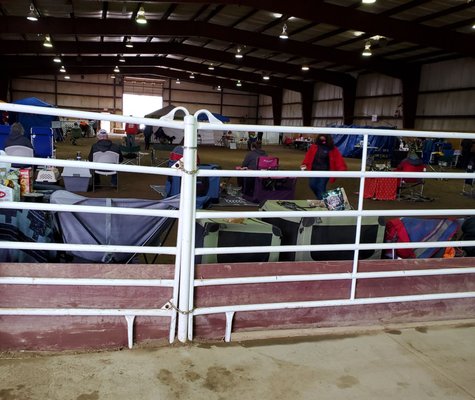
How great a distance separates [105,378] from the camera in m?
2.11

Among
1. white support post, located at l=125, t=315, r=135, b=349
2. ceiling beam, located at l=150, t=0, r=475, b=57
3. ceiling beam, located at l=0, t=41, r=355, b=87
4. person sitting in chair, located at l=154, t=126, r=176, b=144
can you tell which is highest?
ceiling beam, located at l=0, t=41, r=355, b=87

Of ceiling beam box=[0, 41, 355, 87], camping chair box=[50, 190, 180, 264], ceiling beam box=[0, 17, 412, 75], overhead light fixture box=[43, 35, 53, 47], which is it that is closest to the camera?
camping chair box=[50, 190, 180, 264]

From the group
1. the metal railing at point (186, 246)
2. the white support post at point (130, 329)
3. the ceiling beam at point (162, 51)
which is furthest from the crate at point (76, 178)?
the ceiling beam at point (162, 51)

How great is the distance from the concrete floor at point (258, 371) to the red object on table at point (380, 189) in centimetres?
719

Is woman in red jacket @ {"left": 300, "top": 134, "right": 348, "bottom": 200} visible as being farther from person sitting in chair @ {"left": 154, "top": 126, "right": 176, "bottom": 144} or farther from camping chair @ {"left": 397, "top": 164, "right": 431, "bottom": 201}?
person sitting in chair @ {"left": 154, "top": 126, "right": 176, "bottom": 144}

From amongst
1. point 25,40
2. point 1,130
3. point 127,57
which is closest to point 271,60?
point 127,57

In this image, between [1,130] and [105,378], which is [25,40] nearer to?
[1,130]

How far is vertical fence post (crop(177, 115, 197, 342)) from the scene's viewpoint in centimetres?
229

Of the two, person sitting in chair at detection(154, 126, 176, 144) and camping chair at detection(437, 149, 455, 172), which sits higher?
person sitting in chair at detection(154, 126, 176, 144)

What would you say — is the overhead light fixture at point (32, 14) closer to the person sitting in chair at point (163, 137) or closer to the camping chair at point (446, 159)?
the person sitting in chair at point (163, 137)

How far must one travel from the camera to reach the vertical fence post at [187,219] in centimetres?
229

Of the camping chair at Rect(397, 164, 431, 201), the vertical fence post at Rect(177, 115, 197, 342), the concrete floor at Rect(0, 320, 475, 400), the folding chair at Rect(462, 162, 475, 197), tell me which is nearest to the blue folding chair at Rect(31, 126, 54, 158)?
the camping chair at Rect(397, 164, 431, 201)

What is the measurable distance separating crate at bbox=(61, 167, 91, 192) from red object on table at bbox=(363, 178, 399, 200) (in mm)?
6099

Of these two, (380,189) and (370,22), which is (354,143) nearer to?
(370,22)
